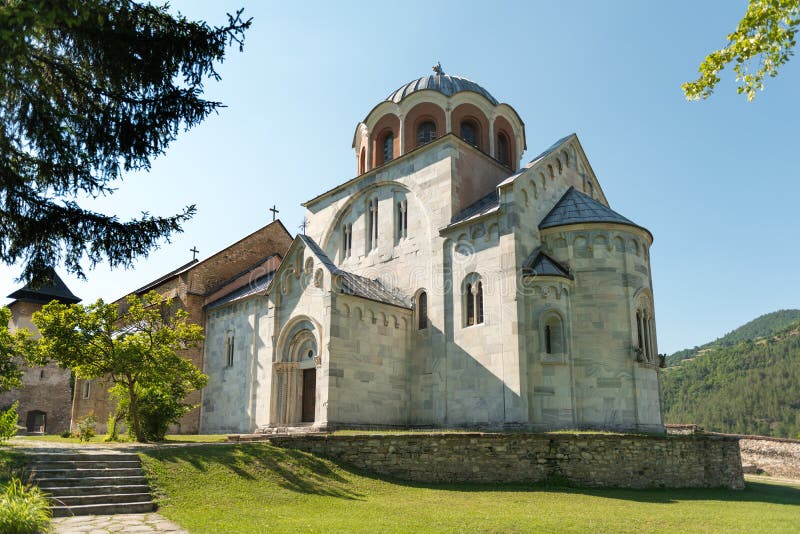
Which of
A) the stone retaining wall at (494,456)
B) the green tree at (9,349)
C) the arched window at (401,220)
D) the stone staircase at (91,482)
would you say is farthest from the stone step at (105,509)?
the arched window at (401,220)

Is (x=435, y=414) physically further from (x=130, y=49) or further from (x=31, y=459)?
(x=130, y=49)

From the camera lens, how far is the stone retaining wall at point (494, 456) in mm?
14836

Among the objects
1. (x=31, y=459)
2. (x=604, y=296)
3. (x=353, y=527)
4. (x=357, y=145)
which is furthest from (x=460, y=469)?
(x=357, y=145)

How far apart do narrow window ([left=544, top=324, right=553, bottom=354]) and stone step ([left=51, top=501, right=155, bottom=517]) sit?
38.9 feet

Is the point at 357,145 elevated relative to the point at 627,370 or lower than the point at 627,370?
elevated

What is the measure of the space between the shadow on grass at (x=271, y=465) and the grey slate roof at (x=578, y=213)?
10933 mm

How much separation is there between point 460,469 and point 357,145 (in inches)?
662

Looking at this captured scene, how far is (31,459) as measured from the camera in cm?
1203

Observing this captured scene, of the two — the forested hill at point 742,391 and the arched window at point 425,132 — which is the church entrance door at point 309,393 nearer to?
the arched window at point 425,132

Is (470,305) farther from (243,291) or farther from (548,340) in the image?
(243,291)

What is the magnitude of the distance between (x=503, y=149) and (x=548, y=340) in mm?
10175

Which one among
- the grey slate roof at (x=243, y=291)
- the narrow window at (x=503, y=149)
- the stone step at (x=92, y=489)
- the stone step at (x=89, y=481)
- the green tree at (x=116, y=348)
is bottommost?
the stone step at (x=92, y=489)

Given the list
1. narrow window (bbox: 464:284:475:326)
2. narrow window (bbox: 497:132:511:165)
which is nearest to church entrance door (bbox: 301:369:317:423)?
narrow window (bbox: 464:284:475:326)

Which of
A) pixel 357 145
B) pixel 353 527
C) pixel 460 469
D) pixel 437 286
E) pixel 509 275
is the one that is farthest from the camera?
pixel 357 145
